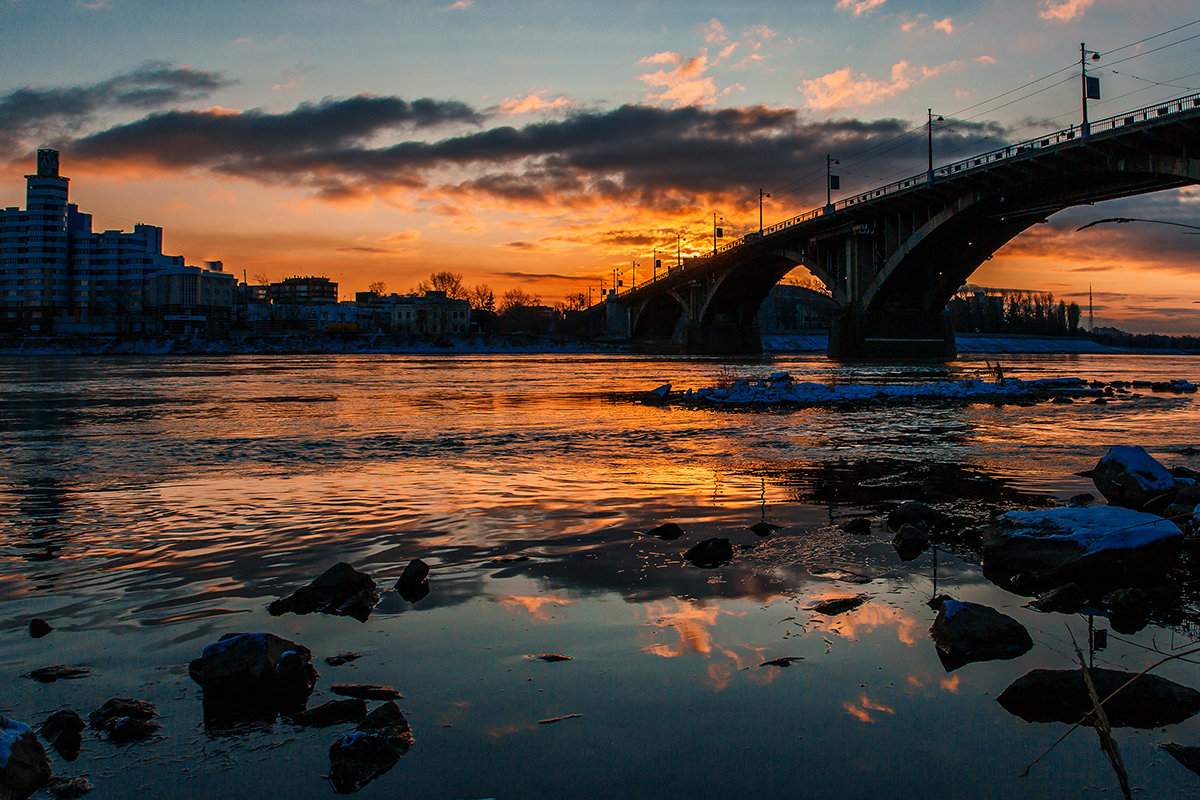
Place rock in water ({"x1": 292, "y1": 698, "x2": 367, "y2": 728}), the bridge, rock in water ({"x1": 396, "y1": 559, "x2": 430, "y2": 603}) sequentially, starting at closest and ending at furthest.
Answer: rock in water ({"x1": 292, "y1": 698, "x2": 367, "y2": 728}) < rock in water ({"x1": 396, "y1": 559, "x2": 430, "y2": 603}) < the bridge

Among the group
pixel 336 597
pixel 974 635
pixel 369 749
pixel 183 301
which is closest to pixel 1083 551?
pixel 974 635

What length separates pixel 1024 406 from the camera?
26.7m

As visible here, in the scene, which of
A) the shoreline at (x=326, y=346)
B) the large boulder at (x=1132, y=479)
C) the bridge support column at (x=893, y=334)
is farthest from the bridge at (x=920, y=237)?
the large boulder at (x=1132, y=479)

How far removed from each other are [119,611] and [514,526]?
3855 millimetres

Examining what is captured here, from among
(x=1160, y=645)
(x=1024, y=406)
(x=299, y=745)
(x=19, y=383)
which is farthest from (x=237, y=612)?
(x=19, y=383)

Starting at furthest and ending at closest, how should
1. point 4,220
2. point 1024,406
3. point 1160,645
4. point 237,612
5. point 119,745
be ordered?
1. point 4,220
2. point 1024,406
3. point 237,612
4. point 1160,645
5. point 119,745

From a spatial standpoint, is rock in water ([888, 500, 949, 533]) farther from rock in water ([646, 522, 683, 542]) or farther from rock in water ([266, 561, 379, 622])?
rock in water ([266, 561, 379, 622])

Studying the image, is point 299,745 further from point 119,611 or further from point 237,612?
point 119,611

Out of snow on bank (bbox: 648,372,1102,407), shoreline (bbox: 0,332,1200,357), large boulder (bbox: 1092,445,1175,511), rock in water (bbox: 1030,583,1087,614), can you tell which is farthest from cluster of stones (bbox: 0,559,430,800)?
shoreline (bbox: 0,332,1200,357)

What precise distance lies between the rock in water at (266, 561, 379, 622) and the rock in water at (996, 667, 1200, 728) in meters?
4.13

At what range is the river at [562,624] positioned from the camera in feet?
12.0

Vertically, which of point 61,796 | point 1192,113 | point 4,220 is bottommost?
point 61,796

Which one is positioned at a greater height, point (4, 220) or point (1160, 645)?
point (4, 220)

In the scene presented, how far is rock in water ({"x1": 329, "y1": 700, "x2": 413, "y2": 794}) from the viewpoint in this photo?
11.6ft
